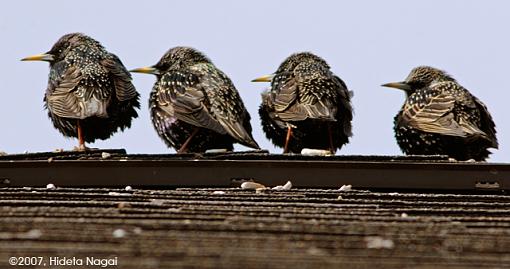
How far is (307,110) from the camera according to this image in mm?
11602

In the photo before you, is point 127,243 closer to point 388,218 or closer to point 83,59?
point 388,218

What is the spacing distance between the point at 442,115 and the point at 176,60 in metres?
2.86

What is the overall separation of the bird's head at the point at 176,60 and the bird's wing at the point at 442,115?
7.24 ft

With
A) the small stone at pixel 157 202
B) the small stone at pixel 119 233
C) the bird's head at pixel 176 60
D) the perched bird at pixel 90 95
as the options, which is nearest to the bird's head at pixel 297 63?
the bird's head at pixel 176 60

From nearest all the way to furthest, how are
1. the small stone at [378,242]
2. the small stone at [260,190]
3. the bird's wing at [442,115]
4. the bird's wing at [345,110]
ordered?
the small stone at [378,242] → the small stone at [260,190] → the bird's wing at [442,115] → the bird's wing at [345,110]

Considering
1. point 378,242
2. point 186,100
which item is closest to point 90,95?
point 186,100

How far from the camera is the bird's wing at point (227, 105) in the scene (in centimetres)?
1040

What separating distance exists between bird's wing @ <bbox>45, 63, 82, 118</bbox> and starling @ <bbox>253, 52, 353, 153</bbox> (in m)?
1.98

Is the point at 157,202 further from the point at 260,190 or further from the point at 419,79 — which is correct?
the point at 419,79

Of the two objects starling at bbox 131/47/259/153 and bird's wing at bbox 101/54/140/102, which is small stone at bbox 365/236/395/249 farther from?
bird's wing at bbox 101/54/140/102

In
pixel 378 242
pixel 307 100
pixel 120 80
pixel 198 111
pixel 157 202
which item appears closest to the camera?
pixel 378 242

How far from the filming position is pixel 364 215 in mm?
4578

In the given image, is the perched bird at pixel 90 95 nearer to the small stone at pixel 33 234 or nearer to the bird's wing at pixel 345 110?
the bird's wing at pixel 345 110

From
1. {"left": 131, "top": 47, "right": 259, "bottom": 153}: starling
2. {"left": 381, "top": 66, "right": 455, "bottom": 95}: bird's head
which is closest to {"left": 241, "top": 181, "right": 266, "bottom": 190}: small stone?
{"left": 131, "top": 47, "right": 259, "bottom": 153}: starling
